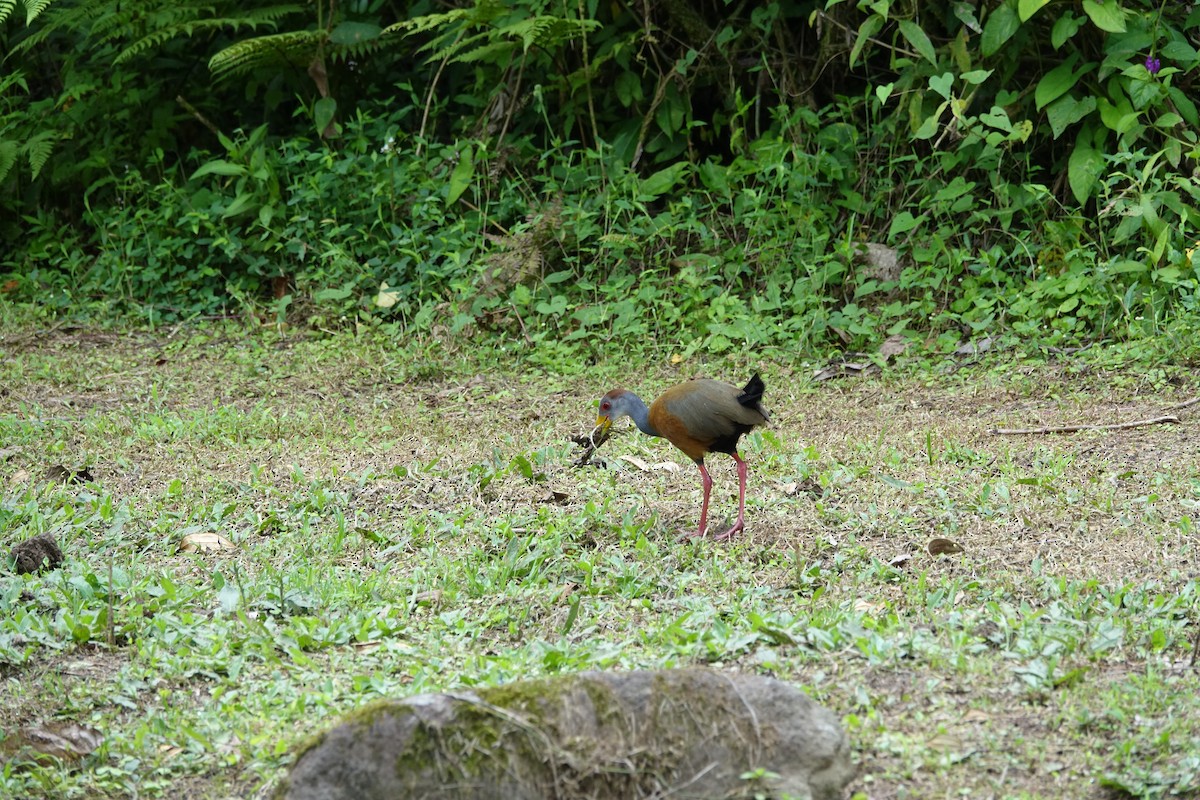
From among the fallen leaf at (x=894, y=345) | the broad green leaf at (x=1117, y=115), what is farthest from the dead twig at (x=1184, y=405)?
the broad green leaf at (x=1117, y=115)

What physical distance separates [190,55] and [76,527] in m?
6.56

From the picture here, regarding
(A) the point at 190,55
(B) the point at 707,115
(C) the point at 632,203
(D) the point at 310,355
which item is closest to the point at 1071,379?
(C) the point at 632,203

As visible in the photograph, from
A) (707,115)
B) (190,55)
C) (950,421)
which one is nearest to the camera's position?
(950,421)

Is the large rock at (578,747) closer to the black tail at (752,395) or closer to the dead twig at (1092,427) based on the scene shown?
the black tail at (752,395)

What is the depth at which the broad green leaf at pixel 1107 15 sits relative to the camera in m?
7.42

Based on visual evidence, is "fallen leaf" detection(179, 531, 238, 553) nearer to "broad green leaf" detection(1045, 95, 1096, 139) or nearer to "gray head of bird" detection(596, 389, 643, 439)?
"gray head of bird" detection(596, 389, 643, 439)

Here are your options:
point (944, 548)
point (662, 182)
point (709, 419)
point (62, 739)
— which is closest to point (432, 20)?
point (662, 182)

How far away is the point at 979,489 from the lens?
5.34m

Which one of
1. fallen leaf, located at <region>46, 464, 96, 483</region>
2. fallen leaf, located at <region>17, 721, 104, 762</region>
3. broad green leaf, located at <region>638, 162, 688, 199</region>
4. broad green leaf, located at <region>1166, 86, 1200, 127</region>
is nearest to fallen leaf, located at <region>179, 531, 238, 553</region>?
fallen leaf, located at <region>46, 464, 96, 483</region>

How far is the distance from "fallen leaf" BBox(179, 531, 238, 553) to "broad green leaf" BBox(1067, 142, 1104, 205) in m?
5.25

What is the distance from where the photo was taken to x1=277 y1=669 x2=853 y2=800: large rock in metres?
2.97

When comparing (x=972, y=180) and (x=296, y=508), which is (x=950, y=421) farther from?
(x=296, y=508)

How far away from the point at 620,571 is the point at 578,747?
1.66m

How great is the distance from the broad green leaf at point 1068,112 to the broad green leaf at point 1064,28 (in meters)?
0.37
